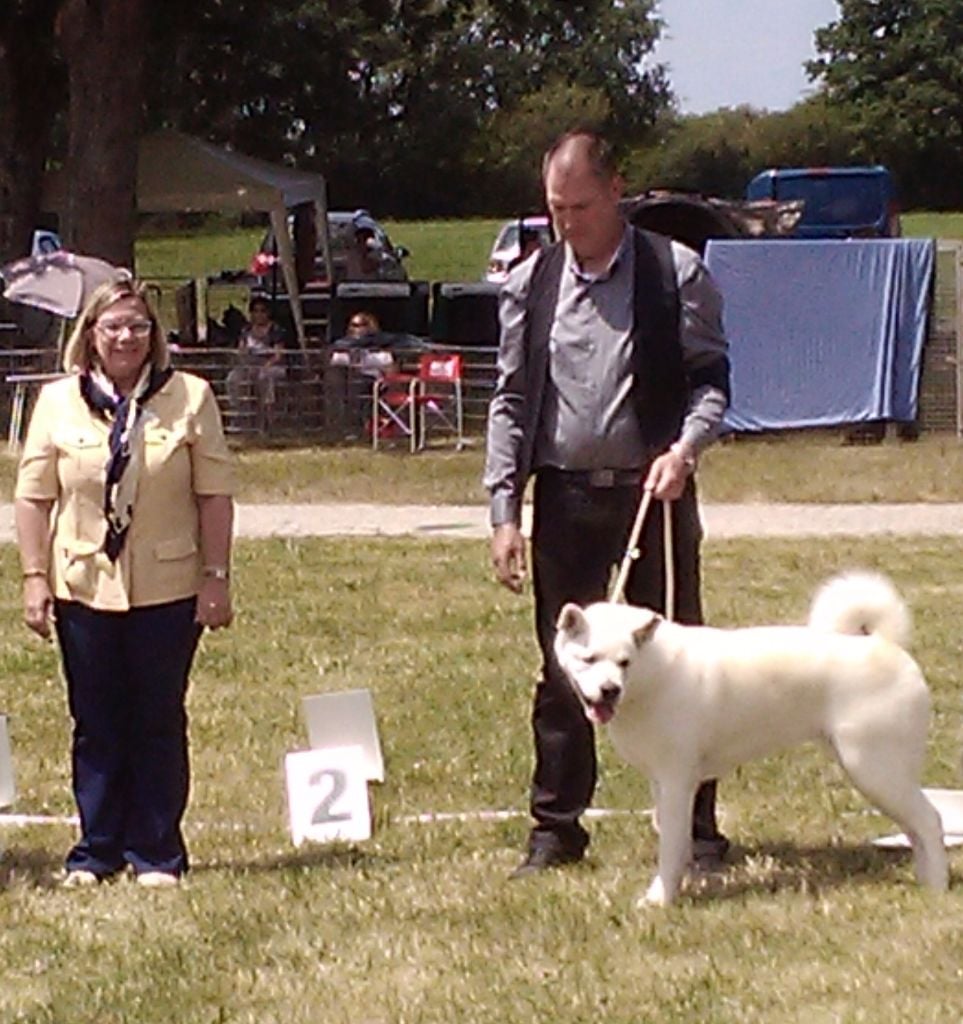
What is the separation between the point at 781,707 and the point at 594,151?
1460mm

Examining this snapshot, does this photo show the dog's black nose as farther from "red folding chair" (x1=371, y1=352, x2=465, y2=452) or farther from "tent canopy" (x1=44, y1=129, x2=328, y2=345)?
"tent canopy" (x1=44, y1=129, x2=328, y2=345)

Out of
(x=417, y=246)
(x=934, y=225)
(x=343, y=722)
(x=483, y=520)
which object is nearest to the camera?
(x=343, y=722)

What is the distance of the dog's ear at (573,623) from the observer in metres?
5.36

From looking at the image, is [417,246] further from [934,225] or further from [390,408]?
[390,408]

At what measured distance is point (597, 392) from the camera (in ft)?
19.1

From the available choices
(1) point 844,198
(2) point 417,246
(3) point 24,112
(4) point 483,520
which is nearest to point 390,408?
(4) point 483,520

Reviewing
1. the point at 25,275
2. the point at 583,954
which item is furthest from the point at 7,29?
the point at 583,954

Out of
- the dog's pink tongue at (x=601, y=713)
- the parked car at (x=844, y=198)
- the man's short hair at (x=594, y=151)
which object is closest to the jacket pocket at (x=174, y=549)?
the dog's pink tongue at (x=601, y=713)

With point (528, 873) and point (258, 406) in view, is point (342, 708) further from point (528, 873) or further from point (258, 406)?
point (258, 406)

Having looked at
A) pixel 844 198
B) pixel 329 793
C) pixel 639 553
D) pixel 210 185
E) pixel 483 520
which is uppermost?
pixel 210 185

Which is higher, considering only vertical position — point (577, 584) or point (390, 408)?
point (577, 584)

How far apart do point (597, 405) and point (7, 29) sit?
19.5 m

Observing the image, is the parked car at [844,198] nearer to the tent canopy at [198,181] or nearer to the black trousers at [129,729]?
the tent canopy at [198,181]

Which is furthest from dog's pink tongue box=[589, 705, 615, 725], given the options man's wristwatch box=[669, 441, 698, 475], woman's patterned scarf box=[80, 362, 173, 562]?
woman's patterned scarf box=[80, 362, 173, 562]
